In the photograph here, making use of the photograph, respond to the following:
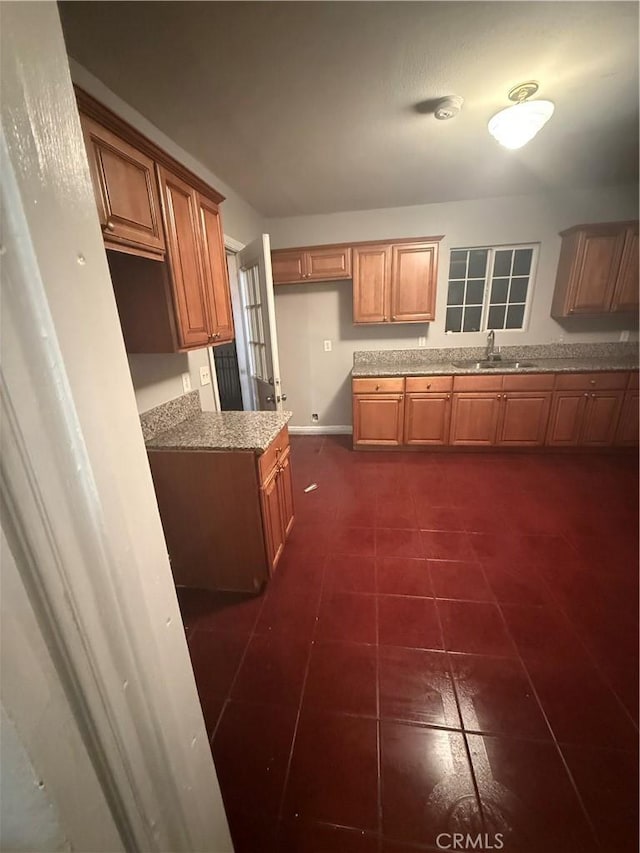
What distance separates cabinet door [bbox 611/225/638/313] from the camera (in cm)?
309

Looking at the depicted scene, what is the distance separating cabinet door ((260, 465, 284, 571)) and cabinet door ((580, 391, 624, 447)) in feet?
10.4

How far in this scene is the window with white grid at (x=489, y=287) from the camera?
3.62 meters

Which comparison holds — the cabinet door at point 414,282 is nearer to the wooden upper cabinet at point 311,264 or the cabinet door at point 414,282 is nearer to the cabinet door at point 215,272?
the wooden upper cabinet at point 311,264

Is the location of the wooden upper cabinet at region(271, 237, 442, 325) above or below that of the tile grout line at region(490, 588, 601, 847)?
above

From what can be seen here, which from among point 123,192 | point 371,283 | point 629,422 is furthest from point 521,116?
point 629,422

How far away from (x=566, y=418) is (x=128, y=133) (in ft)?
12.7

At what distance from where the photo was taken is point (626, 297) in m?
3.21

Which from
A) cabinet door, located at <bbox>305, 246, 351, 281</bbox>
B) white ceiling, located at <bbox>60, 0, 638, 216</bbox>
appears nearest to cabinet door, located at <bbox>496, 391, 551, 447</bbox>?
white ceiling, located at <bbox>60, 0, 638, 216</bbox>

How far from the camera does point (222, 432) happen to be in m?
1.84

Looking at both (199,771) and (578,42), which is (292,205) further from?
(199,771)

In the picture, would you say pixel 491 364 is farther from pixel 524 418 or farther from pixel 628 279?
pixel 628 279

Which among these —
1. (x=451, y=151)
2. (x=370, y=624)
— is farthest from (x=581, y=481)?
(x=451, y=151)

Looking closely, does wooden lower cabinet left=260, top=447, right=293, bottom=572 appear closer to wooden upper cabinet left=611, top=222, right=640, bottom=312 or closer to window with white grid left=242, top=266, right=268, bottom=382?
window with white grid left=242, top=266, right=268, bottom=382

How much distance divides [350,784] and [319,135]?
3073 mm
